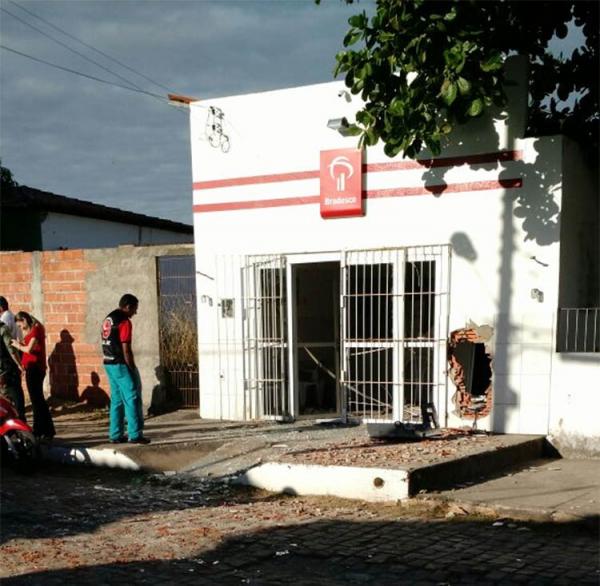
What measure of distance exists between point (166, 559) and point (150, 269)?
6.63 meters

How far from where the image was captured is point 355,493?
7.05 m

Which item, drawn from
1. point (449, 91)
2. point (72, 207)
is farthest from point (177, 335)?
point (72, 207)

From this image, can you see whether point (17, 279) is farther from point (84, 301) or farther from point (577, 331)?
point (577, 331)

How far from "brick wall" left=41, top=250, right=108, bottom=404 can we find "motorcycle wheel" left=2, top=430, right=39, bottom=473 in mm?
3427

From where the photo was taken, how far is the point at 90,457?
8977 mm

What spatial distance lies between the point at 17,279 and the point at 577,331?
8.69 meters

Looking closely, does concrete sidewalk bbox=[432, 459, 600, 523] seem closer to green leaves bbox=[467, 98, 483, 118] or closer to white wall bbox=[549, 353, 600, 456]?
white wall bbox=[549, 353, 600, 456]

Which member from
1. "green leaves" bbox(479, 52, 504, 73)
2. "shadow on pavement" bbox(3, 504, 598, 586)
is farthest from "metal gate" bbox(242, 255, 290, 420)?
"shadow on pavement" bbox(3, 504, 598, 586)

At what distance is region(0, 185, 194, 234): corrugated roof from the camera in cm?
1888

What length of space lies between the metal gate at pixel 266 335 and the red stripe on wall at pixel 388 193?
0.70 m

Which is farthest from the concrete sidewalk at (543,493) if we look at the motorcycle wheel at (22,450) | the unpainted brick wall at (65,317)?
the unpainted brick wall at (65,317)

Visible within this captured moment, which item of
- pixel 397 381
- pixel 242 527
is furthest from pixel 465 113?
pixel 242 527

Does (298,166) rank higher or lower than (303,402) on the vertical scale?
higher

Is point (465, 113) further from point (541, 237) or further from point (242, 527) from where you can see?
point (242, 527)
